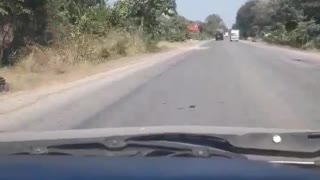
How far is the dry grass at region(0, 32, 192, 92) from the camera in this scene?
63.6ft

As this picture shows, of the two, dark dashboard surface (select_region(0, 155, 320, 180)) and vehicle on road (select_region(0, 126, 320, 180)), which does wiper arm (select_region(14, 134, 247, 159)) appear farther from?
dark dashboard surface (select_region(0, 155, 320, 180))

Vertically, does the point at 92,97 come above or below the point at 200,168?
below

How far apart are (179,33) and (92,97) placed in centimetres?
7027

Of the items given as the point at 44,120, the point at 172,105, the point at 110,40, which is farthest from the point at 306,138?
the point at 110,40

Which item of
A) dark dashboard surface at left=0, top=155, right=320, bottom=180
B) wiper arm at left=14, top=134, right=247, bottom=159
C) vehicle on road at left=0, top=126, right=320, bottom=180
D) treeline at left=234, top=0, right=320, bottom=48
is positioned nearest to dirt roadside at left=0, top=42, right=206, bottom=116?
vehicle on road at left=0, top=126, right=320, bottom=180

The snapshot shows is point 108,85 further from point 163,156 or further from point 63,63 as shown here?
point 163,156

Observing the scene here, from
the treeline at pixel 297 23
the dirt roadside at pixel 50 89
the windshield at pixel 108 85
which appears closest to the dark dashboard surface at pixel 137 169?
the windshield at pixel 108 85

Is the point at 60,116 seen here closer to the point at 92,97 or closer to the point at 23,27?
the point at 92,97

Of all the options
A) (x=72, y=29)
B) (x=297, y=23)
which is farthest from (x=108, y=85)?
(x=297, y=23)

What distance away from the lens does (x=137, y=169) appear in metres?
2.92

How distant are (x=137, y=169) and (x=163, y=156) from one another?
0.71m

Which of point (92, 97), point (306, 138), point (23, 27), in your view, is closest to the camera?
point (306, 138)

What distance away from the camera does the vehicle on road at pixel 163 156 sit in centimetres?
287

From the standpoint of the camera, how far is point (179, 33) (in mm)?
84375
